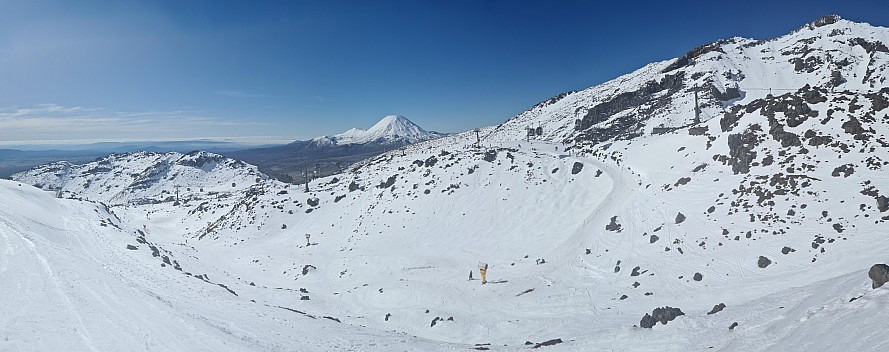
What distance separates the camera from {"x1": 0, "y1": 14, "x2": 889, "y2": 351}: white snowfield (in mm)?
11672

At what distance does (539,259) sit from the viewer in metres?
26.3

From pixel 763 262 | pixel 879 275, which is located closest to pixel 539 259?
pixel 763 262

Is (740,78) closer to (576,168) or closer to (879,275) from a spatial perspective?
(576,168)

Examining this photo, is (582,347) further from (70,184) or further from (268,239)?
(70,184)

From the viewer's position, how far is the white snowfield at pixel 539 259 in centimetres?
1167

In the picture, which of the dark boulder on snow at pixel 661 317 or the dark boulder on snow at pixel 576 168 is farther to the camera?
the dark boulder on snow at pixel 576 168

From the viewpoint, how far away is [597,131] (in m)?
74.2

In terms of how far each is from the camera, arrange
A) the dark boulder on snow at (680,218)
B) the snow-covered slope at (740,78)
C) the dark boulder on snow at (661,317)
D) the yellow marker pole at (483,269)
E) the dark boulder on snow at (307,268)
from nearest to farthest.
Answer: the dark boulder on snow at (661,317) < the yellow marker pole at (483,269) < the dark boulder on snow at (680,218) < the dark boulder on snow at (307,268) < the snow-covered slope at (740,78)

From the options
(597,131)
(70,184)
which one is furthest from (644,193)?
(70,184)

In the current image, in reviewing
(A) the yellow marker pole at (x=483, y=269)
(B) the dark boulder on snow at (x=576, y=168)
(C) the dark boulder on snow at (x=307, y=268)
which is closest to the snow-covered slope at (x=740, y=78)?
(B) the dark boulder on snow at (x=576, y=168)

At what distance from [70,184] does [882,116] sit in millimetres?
207098

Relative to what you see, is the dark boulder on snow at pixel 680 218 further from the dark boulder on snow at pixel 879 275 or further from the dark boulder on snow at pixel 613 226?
the dark boulder on snow at pixel 879 275

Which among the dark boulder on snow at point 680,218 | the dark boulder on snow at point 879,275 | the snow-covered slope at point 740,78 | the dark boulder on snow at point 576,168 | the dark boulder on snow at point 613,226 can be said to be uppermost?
the snow-covered slope at point 740,78

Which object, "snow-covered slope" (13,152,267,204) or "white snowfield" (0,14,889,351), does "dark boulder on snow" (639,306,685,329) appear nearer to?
"white snowfield" (0,14,889,351)
